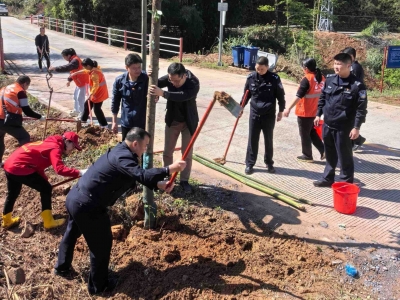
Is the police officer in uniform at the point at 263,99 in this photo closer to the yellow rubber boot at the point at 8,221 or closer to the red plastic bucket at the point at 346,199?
the red plastic bucket at the point at 346,199

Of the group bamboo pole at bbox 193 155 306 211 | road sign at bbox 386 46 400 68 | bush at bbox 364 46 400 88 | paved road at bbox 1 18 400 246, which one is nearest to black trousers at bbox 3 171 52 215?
bamboo pole at bbox 193 155 306 211

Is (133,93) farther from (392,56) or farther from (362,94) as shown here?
(392,56)

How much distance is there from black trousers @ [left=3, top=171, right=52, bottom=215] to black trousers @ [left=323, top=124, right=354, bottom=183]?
11.8 ft

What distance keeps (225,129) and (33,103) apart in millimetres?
4900

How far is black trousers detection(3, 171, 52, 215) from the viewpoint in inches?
186

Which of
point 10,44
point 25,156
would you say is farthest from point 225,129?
point 10,44

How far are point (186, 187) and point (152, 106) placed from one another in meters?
1.47

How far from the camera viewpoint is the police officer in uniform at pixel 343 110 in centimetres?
508

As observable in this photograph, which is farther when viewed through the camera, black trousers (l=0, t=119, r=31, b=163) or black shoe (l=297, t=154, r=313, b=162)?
black shoe (l=297, t=154, r=313, b=162)

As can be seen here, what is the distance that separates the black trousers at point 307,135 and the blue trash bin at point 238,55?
10403 mm

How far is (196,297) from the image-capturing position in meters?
3.70

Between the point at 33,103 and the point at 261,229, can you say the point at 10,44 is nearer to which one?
the point at 33,103

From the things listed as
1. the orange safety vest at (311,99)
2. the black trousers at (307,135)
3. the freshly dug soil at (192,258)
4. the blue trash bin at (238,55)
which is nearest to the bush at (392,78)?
the blue trash bin at (238,55)

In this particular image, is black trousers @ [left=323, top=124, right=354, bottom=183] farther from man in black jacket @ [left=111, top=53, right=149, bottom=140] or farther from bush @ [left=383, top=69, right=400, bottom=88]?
bush @ [left=383, top=69, right=400, bottom=88]
